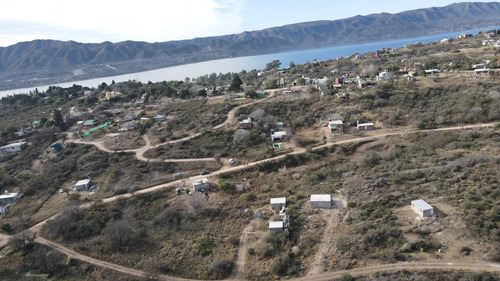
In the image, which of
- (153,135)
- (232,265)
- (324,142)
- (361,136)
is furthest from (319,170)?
(153,135)

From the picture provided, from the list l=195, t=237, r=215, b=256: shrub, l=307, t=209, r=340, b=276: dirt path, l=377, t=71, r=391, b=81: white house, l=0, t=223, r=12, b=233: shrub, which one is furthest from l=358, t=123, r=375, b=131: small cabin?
l=0, t=223, r=12, b=233: shrub

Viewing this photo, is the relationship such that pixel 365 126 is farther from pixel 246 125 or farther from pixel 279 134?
pixel 246 125

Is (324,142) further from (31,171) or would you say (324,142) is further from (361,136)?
(31,171)

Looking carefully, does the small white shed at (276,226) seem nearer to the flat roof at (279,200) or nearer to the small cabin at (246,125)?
the flat roof at (279,200)

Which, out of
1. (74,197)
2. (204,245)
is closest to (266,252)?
(204,245)

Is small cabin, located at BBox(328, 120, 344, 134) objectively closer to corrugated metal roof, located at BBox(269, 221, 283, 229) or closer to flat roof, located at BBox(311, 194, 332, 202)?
flat roof, located at BBox(311, 194, 332, 202)

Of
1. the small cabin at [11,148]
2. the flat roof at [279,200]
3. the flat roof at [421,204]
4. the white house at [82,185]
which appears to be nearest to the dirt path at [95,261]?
the white house at [82,185]
